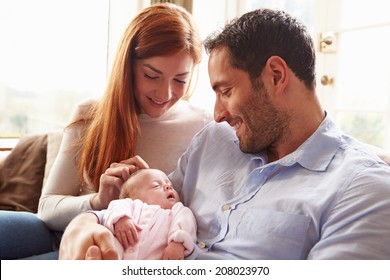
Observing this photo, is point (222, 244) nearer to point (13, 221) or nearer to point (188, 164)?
point (188, 164)

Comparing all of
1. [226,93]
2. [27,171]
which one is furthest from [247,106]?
[27,171]

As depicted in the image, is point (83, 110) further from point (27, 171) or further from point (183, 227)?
point (27, 171)

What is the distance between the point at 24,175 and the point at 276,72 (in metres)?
1.64

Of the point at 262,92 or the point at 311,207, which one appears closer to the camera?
the point at 311,207

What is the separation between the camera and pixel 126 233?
3.97 ft

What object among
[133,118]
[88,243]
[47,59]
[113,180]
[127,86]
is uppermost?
[47,59]

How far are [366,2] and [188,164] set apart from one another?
1497mm

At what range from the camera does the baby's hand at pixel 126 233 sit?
1.21 metres

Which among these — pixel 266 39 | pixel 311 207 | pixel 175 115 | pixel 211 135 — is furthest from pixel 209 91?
pixel 311 207

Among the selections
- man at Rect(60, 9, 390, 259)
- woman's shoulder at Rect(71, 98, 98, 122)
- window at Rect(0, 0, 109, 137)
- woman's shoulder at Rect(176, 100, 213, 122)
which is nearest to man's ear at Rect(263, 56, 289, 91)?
man at Rect(60, 9, 390, 259)

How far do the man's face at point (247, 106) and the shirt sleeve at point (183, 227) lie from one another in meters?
0.25

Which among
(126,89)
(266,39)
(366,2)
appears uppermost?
(366,2)

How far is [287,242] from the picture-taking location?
1092 mm

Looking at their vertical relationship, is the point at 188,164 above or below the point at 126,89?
below
